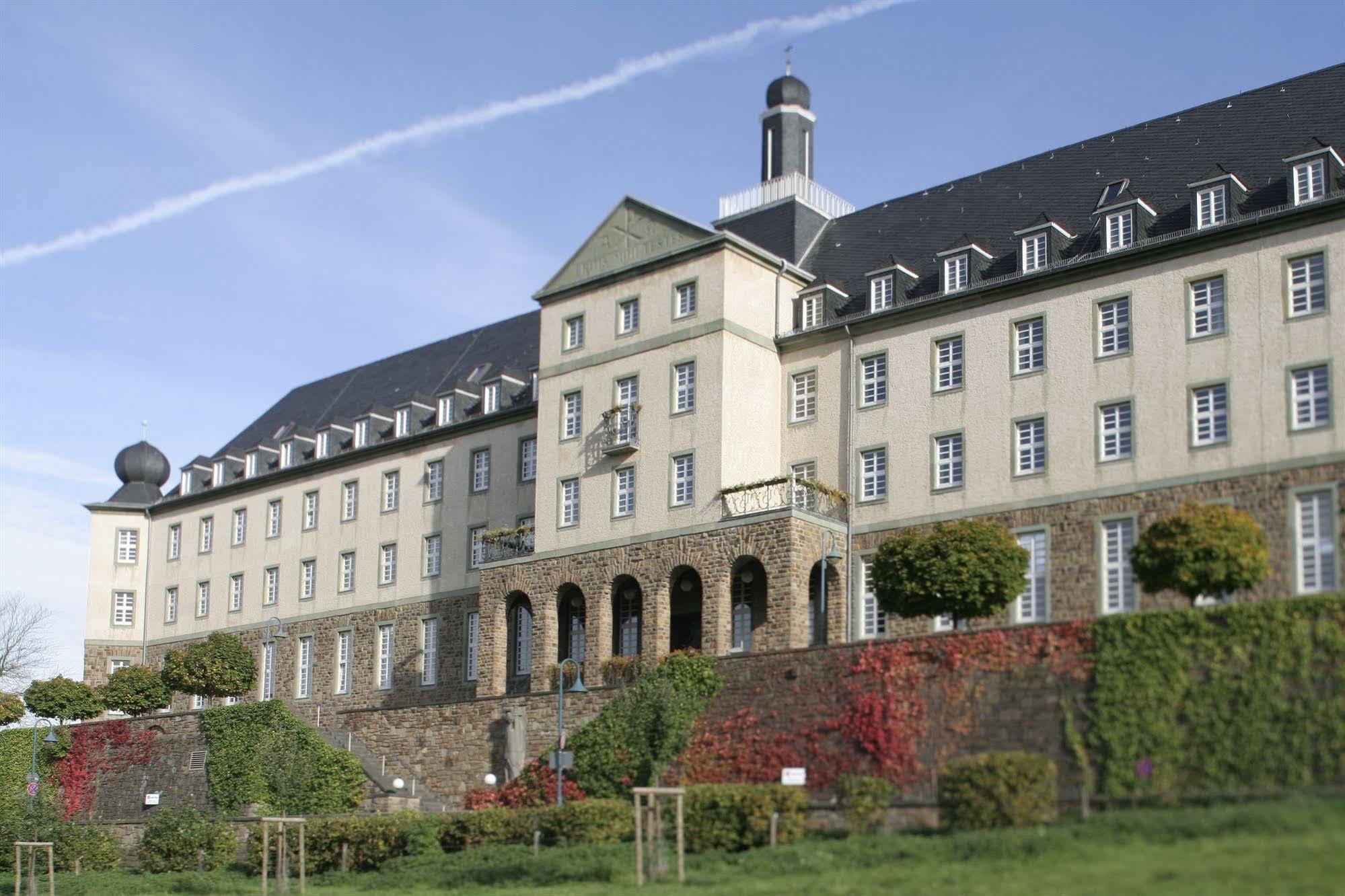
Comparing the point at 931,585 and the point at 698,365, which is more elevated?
the point at 698,365

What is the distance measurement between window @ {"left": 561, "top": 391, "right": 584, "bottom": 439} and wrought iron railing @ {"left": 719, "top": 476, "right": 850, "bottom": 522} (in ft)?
18.4

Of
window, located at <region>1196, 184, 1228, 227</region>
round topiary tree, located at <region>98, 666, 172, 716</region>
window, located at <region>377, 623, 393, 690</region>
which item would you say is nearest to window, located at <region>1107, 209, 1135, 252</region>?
window, located at <region>1196, 184, 1228, 227</region>

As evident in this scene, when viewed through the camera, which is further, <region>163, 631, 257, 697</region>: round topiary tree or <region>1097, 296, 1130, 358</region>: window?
<region>163, 631, 257, 697</region>: round topiary tree

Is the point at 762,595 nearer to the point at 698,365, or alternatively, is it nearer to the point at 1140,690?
the point at 698,365

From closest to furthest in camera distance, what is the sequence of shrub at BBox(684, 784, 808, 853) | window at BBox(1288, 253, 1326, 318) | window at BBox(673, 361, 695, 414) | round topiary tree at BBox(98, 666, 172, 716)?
shrub at BBox(684, 784, 808, 853), window at BBox(1288, 253, 1326, 318), window at BBox(673, 361, 695, 414), round topiary tree at BBox(98, 666, 172, 716)

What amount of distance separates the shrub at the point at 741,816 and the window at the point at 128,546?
124ft

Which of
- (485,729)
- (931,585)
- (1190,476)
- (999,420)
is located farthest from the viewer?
(485,729)

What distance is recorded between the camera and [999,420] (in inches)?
1512

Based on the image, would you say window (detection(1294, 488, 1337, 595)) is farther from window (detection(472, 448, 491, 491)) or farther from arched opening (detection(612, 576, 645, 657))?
window (detection(472, 448, 491, 491))

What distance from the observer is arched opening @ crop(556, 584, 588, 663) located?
44.3 metres

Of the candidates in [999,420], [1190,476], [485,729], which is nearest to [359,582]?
[485,729]

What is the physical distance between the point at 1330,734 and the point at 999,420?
46.0 feet

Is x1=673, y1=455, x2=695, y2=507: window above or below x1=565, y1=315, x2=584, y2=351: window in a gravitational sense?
below

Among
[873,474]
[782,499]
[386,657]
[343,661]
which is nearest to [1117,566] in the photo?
[873,474]
